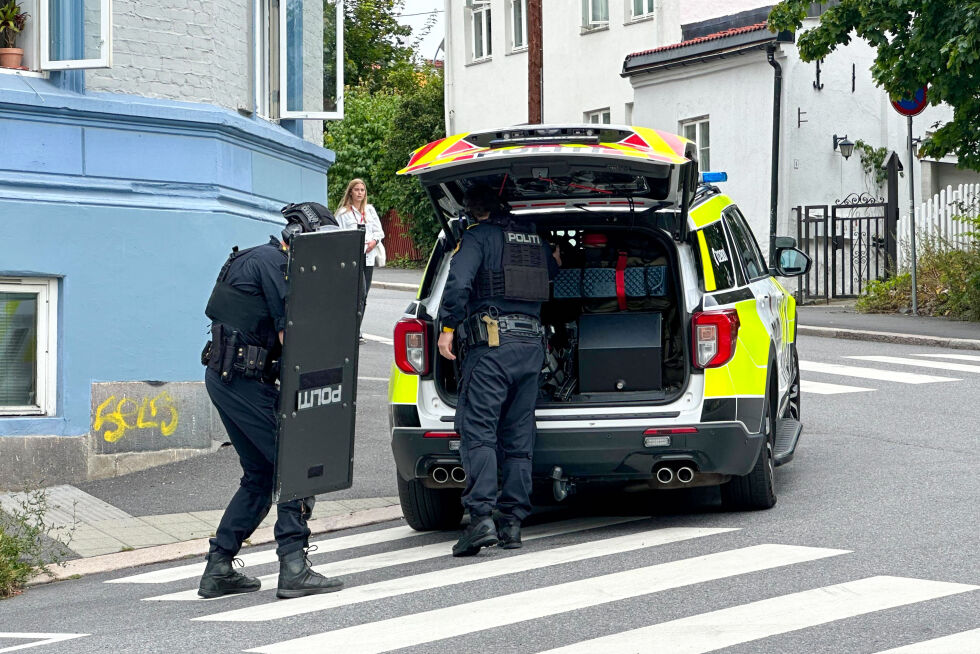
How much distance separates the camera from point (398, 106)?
4097 cm

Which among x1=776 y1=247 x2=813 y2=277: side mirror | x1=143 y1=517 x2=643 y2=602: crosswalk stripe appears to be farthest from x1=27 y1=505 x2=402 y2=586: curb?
x1=776 y1=247 x2=813 y2=277: side mirror

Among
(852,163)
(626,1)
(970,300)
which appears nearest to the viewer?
(970,300)

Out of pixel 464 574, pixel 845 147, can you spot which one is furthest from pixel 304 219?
pixel 845 147

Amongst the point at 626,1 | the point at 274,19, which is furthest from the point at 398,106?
the point at 274,19

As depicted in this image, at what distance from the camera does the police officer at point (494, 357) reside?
7.44 m

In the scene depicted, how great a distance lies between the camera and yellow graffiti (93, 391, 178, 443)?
422 inches

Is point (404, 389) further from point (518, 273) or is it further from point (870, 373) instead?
point (870, 373)

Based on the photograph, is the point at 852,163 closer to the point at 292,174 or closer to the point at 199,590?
the point at 292,174

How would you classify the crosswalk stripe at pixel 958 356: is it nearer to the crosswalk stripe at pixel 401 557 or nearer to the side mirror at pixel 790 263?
the side mirror at pixel 790 263

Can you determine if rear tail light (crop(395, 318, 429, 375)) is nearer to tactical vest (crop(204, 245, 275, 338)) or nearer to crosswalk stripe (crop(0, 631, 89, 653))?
tactical vest (crop(204, 245, 275, 338))

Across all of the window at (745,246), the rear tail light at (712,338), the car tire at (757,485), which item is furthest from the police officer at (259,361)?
the window at (745,246)

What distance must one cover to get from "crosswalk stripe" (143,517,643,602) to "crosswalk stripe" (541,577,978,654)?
6.80 ft

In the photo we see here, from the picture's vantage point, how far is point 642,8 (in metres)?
31.8

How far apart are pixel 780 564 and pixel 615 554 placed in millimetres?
855
